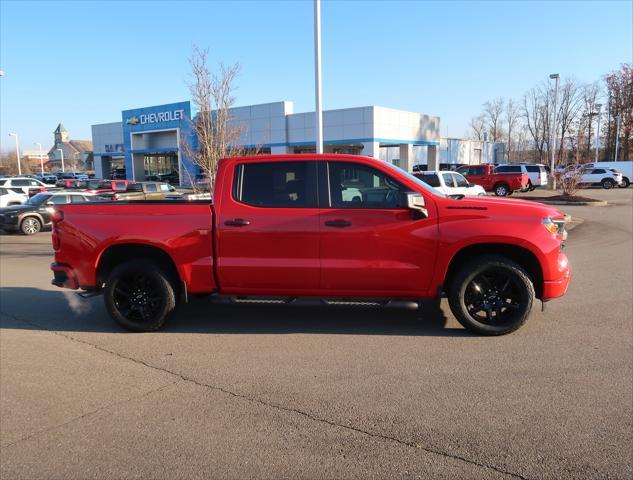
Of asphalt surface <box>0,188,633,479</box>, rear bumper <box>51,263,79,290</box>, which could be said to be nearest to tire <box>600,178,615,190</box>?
asphalt surface <box>0,188,633,479</box>

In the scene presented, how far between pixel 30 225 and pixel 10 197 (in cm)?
860

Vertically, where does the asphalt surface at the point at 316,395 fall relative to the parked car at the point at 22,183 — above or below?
below

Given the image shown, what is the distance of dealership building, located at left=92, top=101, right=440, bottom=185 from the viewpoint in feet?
127

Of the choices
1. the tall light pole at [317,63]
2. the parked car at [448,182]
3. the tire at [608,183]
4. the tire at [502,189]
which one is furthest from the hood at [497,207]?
the tire at [608,183]

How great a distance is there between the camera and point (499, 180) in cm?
2942

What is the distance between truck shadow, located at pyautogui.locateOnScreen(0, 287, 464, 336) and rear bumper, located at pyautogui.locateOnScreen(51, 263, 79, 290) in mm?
580

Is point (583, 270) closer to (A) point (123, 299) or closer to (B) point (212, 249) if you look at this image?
(B) point (212, 249)

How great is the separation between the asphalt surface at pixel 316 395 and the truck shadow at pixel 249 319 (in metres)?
0.04

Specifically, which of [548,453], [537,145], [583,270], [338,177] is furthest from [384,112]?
[537,145]

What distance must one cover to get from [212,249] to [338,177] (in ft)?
5.26

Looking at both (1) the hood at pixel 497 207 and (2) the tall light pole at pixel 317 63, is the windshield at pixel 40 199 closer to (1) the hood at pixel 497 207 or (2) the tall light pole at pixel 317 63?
(2) the tall light pole at pixel 317 63

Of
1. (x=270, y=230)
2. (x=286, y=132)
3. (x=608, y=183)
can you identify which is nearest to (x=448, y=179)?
(x=270, y=230)

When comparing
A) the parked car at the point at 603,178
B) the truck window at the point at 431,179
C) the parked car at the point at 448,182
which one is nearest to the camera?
the parked car at the point at 448,182

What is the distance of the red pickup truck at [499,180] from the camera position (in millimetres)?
28781
